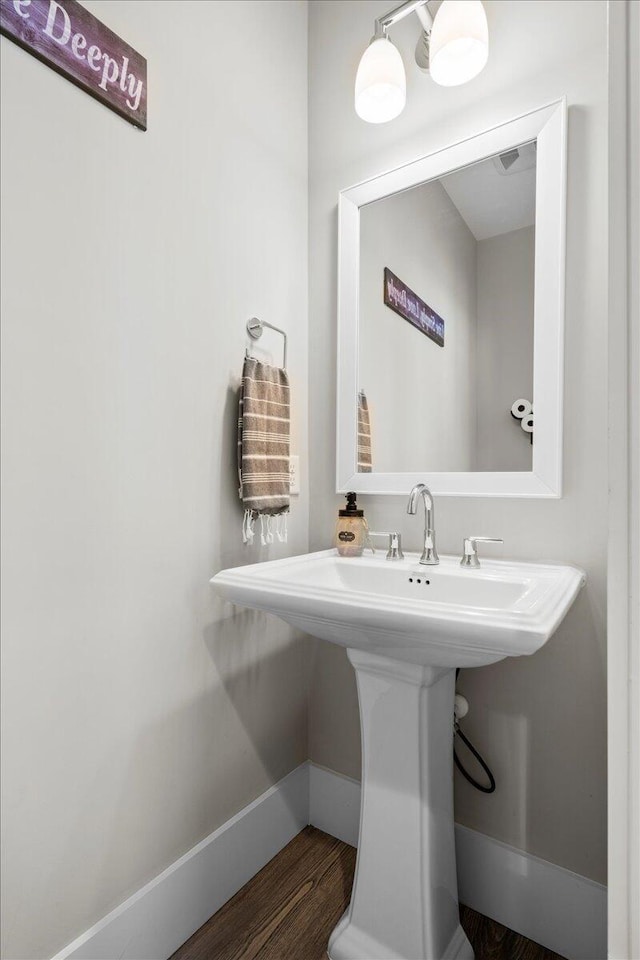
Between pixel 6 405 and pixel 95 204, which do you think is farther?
pixel 95 204

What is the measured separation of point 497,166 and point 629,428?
115 centimetres

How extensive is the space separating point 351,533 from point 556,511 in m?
0.51

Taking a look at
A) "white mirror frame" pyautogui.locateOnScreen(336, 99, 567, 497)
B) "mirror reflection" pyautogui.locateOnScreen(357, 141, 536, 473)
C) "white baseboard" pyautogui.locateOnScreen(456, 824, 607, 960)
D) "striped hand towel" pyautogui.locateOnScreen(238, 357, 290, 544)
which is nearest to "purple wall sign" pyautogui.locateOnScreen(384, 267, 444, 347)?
"mirror reflection" pyautogui.locateOnScreen(357, 141, 536, 473)

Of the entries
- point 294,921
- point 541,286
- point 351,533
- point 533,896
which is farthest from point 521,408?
point 294,921

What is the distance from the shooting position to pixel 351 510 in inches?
54.1

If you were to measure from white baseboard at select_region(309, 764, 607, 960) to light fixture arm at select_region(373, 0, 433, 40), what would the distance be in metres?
2.06

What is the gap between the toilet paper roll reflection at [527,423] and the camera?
1.17 m

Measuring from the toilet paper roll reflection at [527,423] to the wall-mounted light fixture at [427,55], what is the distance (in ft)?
2.76

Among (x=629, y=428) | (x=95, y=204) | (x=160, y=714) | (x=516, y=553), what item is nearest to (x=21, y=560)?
(x=160, y=714)

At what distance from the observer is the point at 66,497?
92 centimetres


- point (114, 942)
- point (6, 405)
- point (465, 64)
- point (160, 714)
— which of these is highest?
point (465, 64)

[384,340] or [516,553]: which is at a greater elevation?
[384,340]

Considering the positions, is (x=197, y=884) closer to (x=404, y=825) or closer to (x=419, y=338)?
(x=404, y=825)

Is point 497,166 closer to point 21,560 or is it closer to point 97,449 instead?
point 97,449
